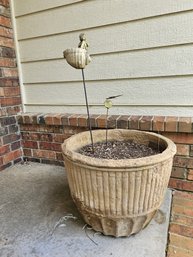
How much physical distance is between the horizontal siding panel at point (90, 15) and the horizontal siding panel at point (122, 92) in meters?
0.46

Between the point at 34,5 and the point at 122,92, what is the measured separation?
3.69 feet

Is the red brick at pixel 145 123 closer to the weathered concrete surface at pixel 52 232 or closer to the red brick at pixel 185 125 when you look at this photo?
the red brick at pixel 185 125

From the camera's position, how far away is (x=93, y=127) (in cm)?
188

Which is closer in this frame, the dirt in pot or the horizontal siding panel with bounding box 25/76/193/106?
the dirt in pot

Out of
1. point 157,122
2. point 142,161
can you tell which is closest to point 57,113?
point 157,122

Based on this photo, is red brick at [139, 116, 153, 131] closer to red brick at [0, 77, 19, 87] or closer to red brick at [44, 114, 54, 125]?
red brick at [44, 114, 54, 125]

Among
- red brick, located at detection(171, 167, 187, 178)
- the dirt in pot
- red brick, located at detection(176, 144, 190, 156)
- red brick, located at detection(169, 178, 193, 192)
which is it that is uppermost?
the dirt in pot

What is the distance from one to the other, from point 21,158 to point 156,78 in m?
1.59

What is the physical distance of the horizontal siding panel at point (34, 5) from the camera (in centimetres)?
186

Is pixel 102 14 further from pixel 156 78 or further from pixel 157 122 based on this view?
pixel 157 122

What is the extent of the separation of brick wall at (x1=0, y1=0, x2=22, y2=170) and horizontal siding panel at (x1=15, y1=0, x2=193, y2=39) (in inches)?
5.0

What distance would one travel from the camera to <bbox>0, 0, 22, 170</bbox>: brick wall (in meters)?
2.04

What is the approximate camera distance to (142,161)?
104cm

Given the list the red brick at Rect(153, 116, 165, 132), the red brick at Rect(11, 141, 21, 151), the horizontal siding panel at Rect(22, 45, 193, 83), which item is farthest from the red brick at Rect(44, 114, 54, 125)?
the red brick at Rect(153, 116, 165, 132)
